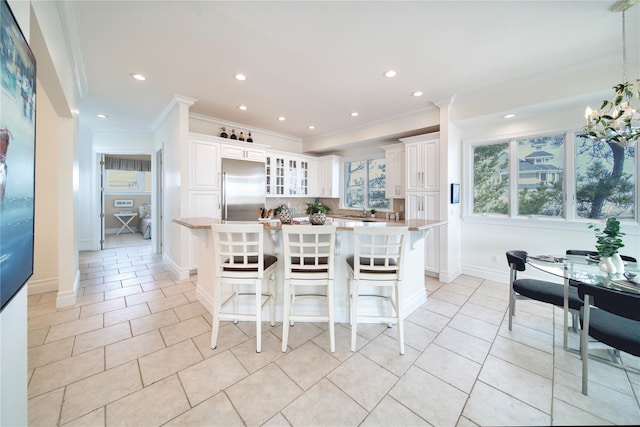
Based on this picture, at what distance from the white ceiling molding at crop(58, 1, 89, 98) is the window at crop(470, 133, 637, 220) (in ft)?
16.7

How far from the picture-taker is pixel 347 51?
2.41m

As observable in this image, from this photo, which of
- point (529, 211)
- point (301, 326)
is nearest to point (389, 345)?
point (301, 326)

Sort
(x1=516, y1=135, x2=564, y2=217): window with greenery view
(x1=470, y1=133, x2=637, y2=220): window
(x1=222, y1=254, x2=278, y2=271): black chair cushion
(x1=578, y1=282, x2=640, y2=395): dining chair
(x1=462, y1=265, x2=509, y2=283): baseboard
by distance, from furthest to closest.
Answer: (x1=462, y1=265, x2=509, y2=283): baseboard, (x1=516, y1=135, x2=564, y2=217): window with greenery view, (x1=470, y1=133, x2=637, y2=220): window, (x1=222, y1=254, x2=278, y2=271): black chair cushion, (x1=578, y1=282, x2=640, y2=395): dining chair

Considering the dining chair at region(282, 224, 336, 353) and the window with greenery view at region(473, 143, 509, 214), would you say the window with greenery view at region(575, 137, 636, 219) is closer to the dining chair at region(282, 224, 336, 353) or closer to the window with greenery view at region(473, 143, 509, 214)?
the window with greenery view at region(473, 143, 509, 214)

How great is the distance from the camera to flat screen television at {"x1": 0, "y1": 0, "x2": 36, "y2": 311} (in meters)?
0.88

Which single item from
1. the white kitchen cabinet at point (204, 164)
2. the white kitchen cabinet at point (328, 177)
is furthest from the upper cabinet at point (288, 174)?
the white kitchen cabinet at point (204, 164)

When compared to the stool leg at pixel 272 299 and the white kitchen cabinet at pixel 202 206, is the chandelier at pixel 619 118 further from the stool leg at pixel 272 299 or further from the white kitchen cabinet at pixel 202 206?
the white kitchen cabinet at pixel 202 206

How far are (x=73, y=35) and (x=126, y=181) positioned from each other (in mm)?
7674

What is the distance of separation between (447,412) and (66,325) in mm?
3478

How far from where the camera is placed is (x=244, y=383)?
1702 millimetres

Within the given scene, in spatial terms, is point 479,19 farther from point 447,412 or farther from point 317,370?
point 317,370

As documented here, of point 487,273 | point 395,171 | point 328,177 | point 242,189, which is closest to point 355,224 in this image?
point 395,171

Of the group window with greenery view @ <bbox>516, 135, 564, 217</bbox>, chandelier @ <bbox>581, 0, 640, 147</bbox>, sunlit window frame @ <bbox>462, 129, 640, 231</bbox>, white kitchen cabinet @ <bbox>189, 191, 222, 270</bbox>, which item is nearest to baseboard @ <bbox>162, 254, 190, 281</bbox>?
white kitchen cabinet @ <bbox>189, 191, 222, 270</bbox>

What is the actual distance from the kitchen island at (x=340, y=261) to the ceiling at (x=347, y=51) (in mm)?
1746
